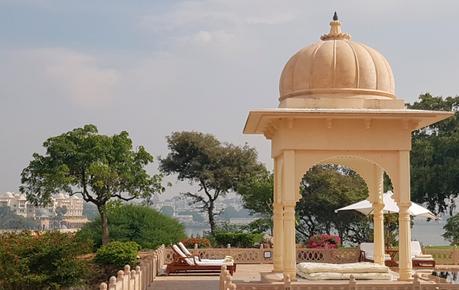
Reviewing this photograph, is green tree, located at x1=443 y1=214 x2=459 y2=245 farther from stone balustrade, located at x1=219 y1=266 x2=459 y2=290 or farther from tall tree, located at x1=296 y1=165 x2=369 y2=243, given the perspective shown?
stone balustrade, located at x1=219 y1=266 x2=459 y2=290

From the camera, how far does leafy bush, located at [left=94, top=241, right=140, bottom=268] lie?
20859 mm

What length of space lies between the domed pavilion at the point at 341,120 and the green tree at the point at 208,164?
24760 mm

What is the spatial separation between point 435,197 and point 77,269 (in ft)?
71.3

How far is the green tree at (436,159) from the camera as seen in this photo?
3294 centimetres

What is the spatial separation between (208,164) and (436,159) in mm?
12664

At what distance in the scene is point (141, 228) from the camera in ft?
91.1

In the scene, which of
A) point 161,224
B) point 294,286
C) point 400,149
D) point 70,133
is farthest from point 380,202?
point 70,133

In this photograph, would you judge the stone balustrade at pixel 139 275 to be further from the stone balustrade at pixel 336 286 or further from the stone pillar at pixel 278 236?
the stone pillar at pixel 278 236

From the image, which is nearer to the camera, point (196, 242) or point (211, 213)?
point (196, 242)

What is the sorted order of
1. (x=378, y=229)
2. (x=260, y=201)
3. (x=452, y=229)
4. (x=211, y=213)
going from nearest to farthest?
(x=378, y=229)
(x=452, y=229)
(x=260, y=201)
(x=211, y=213)

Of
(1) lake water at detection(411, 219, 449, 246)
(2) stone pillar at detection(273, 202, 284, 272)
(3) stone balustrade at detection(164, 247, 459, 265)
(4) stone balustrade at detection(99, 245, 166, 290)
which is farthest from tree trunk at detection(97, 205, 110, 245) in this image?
(2) stone pillar at detection(273, 202, 284, 272)

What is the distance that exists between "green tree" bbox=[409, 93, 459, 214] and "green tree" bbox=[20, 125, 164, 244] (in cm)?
1243

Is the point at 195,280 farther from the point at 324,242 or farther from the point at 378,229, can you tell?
the point at 324,242

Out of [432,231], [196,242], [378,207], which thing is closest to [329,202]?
[196,242]
